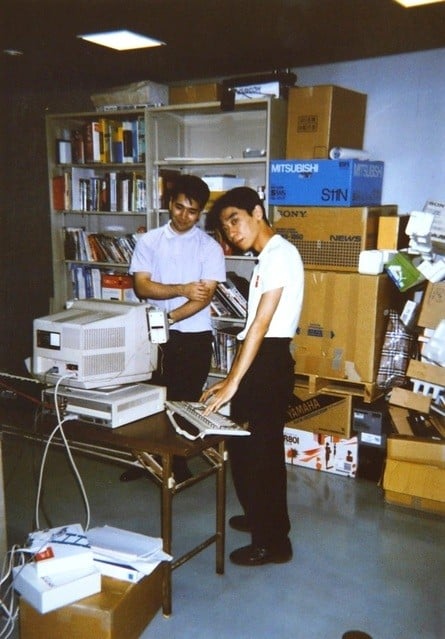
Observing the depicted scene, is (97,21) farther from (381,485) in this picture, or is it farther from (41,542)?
(381,485)

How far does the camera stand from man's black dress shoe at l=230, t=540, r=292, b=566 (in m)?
2.53

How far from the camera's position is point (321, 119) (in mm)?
3543

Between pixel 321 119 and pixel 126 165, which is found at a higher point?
pixel 321 119

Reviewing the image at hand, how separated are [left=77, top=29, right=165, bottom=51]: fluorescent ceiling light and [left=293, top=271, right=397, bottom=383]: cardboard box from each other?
66.7 inches

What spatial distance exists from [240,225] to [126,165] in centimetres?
214

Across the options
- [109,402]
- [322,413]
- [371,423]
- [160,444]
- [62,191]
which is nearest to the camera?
[160,444]

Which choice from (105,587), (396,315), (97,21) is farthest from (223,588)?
(97,21)

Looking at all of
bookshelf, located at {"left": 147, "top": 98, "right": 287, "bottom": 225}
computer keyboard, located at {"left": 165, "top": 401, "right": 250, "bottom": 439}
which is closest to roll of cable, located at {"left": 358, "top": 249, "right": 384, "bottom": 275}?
bookshelf, located at {"left": 147, "top": 98, "right": 287, "bottom": 225}

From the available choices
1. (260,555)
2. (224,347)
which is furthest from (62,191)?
(260,555)

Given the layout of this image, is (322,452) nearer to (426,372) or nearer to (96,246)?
(426,372)

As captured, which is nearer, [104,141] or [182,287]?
[182,287]

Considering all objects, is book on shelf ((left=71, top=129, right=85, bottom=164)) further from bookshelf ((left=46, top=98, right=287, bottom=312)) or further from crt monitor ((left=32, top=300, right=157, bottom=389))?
crt monitor ((left=32, top=300, right=157, bottom=389))

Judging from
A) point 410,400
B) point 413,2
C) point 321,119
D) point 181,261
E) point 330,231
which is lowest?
point 410,400

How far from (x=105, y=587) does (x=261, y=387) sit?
0.94 m
